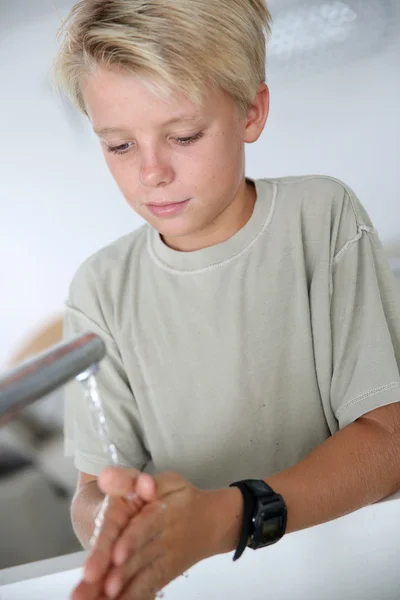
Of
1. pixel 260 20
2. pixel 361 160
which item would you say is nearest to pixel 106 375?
pixel 260 20

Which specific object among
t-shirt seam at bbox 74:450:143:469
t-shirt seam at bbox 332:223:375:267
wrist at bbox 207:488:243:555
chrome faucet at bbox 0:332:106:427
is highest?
chrome faucet at bbox 0:332:106:427

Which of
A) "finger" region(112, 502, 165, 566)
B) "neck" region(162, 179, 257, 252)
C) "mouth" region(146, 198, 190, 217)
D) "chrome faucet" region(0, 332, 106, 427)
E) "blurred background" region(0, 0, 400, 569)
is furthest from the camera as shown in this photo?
"blurred background" region(0, 0, 400, 569)

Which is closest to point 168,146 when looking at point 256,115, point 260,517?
point 256,115

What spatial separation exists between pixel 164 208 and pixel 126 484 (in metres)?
0.29

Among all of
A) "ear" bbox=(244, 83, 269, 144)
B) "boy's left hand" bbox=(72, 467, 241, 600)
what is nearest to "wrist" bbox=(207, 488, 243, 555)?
"boy's left hand" bbox=(72, 467, 241, 600)

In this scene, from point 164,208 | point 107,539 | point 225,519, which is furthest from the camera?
point 164,208

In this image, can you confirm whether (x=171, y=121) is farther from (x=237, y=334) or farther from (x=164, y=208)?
(x=237, y=334)

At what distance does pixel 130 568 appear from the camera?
20.8 inches

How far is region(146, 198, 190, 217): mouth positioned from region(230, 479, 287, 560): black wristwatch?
26 cm

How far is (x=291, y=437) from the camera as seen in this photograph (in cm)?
87

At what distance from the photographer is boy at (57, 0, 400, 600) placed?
2.28 ft

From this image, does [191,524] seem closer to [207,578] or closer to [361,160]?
[207,578]

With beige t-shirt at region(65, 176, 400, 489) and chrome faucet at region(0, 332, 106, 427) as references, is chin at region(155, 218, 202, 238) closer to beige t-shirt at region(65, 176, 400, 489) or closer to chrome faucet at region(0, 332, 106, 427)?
beige t-shirt at region(65, 176, 400, 489)

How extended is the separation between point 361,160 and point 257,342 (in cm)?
62
